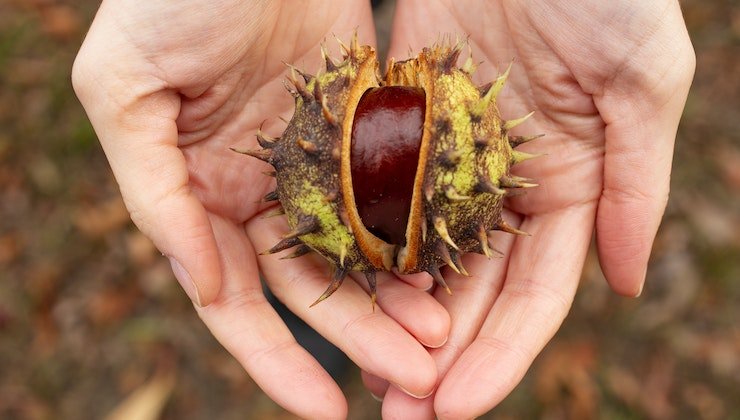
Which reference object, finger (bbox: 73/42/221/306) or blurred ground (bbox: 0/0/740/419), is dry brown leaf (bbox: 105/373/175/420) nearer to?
blurred ground (bbox: 0/0/740/419)

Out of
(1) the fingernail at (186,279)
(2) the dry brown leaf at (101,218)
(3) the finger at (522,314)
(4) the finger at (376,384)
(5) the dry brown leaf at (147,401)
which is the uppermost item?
(1) the fingernail at (186,279)

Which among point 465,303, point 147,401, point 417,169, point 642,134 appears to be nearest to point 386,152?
point 417,169

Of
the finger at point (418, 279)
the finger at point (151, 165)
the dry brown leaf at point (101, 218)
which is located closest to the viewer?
the finger at point (151, 165)

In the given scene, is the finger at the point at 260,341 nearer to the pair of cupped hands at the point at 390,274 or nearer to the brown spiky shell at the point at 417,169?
the pair of cupped hands at the point at 390,274

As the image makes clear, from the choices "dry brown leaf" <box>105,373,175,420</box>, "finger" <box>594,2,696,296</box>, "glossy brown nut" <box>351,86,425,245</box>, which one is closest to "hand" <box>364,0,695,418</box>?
"finger" <box>594,2,696,296</box>

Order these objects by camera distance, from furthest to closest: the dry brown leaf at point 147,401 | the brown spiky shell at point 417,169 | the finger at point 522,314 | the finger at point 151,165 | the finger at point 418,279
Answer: the dry brown leaf at point 147,401, the finger at point 418,279, the finger at point 151,165, the finger at point 522,314, the brown spiky shell at point 417,169

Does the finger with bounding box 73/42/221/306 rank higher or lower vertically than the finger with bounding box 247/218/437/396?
higher

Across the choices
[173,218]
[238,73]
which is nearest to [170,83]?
[238,73]

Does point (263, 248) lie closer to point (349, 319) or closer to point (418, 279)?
point (349, 319)

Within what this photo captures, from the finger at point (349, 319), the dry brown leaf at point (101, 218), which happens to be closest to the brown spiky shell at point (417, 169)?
the finger at point (349, 319)
